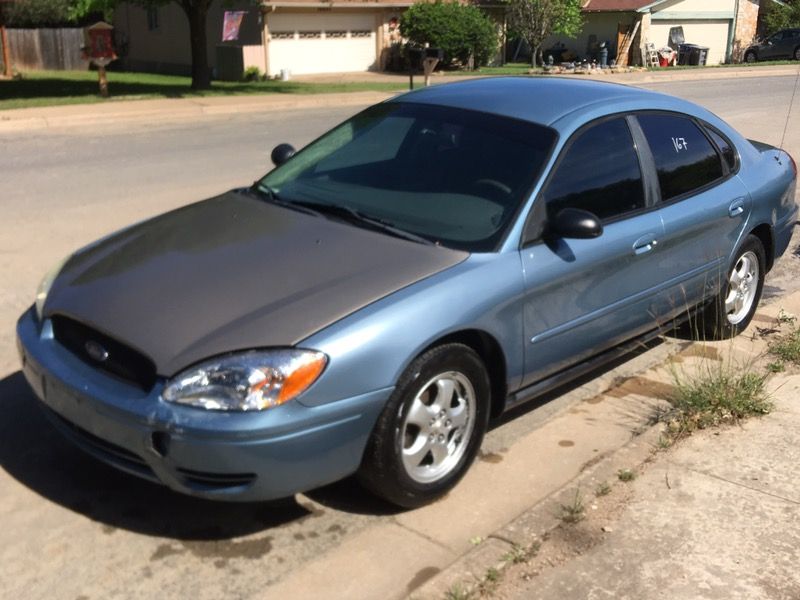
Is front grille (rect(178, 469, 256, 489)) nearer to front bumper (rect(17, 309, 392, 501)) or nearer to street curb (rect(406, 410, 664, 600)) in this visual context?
front bumper (rect(17, 309, 392, 501))

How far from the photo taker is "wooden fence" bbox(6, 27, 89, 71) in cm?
3400

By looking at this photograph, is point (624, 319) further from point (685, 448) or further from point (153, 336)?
point (153, 336)

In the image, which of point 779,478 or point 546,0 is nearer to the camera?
point 779,478

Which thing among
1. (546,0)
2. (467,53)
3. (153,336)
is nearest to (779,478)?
(153,336)

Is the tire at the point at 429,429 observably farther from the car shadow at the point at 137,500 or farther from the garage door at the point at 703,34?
the garage door at the point at 703,34

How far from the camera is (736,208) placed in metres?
5.62

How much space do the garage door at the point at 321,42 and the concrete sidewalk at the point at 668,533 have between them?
91.9ft

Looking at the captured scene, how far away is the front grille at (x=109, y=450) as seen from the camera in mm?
3516

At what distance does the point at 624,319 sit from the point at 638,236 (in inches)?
16.6

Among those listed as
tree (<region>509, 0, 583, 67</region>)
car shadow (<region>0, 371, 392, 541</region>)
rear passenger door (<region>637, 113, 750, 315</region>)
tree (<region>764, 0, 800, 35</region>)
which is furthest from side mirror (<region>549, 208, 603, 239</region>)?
tree (<region>764, 0, 800, 35</region>)

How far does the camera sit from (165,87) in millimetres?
24797

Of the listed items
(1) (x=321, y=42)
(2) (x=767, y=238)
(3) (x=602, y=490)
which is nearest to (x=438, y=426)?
(3) (x=602, y=490)

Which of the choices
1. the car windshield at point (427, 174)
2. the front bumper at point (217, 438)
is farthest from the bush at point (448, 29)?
the front bumper at point (217, 438)

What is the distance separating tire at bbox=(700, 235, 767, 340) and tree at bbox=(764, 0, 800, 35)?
152 ft
